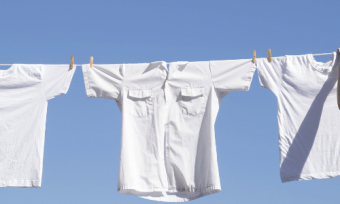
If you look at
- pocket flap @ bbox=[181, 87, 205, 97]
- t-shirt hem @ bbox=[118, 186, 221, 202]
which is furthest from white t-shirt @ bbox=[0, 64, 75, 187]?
→ pocket flap @ bbox=[181, 87, 205, 97]

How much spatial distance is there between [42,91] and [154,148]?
4.61 feet

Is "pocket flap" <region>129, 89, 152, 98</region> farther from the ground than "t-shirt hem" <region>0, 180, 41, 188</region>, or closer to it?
farther from the ground

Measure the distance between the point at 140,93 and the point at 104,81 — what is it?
1.43 feet

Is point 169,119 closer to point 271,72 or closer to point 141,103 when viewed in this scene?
point 141,103

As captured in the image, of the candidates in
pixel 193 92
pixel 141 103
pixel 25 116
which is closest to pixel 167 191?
pixel 141 103

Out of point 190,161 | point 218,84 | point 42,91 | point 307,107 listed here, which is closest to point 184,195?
point 190,161

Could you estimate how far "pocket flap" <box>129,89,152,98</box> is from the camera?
17.3 ft

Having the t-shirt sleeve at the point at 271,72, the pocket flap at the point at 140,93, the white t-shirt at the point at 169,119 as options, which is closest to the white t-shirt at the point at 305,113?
the t-shirt sleeve at the point at 271,72

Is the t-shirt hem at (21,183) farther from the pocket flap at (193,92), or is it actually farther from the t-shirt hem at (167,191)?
the pocket flap at (193,92)

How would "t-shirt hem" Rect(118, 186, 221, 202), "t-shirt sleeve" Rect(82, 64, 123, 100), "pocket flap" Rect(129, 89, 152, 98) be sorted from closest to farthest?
"t-shirt hem" Rect(118, 186, 221, 202)
"pocket flap" Rect(129, 89, 152, 98)
"t-shirt sleeve" Rect(82, 64, 123, 100)

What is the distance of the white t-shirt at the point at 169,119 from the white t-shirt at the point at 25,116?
453 mm

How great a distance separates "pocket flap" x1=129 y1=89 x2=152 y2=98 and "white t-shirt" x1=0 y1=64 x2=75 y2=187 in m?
0.72

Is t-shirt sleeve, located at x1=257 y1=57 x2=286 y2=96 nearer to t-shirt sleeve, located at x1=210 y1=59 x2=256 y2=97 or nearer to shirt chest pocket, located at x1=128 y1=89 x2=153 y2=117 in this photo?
t-shirt sleeve, located at x1=210 y1=59 x2=256 y2=97

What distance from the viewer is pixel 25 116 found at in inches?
213
